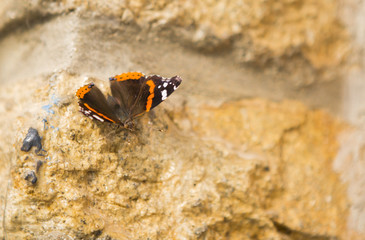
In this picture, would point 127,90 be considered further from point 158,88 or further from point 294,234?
point 294,234

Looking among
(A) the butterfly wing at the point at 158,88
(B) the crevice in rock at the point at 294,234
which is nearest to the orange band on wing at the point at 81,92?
(A) the butterfly wing at the point at 158,88

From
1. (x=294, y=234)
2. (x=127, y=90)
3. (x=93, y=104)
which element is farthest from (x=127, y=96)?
(x=294, y=234)

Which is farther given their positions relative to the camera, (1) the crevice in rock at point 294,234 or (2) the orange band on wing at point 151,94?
(1) the crevice in rock at point 294,234

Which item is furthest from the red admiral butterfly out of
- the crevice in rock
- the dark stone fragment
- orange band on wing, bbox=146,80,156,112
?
the crevice in rock

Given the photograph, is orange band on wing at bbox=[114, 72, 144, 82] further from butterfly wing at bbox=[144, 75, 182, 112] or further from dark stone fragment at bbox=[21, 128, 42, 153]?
dark stone fragment at bbox=[21, 128, 42, 153]

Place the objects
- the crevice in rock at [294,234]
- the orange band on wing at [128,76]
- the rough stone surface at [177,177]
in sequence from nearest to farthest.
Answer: the rough stone surface at [177,177]
the orange band on wing at [128,76]
the crevice in rock at [294,234]

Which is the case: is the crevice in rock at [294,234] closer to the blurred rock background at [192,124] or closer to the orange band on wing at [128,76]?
the blurred rock background at [192,124]

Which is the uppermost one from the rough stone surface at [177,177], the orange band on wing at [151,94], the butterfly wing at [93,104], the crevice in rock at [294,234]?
the orange band on wing at [151,94]
